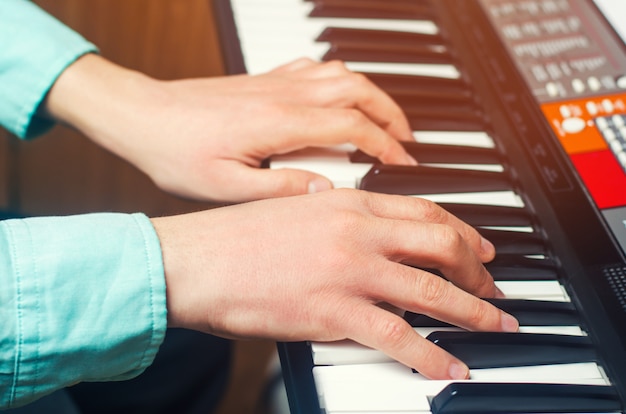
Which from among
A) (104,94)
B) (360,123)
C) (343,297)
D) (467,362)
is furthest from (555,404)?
(104,94)

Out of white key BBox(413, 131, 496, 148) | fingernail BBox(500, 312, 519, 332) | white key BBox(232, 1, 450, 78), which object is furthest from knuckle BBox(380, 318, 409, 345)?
white key BBox(232, 1, 450, 78)

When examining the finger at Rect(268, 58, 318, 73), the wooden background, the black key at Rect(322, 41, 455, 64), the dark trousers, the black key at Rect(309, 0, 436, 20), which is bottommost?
the dark trousers

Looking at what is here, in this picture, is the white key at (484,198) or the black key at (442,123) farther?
the black key at (442,123)

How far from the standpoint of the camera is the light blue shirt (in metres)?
0.59

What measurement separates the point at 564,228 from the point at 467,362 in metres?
0.21

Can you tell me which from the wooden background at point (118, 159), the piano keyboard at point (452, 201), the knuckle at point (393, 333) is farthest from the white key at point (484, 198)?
the wooden background at point (118, 159)

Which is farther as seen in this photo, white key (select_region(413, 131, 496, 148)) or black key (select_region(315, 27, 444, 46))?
black key (select_region(315, 27, 444, 46))

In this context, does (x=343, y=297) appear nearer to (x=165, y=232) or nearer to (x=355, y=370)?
(x=355, y=370)

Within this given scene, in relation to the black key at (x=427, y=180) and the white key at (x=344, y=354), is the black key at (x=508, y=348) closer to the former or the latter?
the white key at (x=344, y=354)

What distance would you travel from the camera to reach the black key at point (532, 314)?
2.21ft

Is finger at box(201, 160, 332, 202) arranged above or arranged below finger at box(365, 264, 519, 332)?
above

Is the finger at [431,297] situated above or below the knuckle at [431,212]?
below

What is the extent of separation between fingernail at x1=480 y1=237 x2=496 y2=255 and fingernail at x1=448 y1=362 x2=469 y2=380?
14cm

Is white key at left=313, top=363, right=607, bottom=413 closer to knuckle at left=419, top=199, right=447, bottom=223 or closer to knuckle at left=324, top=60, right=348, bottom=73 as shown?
knuckle at left=419, top=199, right=447, bottom=223
